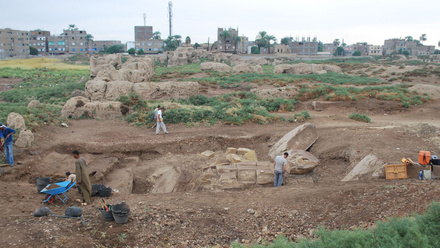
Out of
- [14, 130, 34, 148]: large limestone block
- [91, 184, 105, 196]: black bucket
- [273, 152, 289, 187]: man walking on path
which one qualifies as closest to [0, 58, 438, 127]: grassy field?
[14, 130, 34, 148]: large limestone block

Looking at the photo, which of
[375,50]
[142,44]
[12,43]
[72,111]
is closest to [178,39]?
[142,44]

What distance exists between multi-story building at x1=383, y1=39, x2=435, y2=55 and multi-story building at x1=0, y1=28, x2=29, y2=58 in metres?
105

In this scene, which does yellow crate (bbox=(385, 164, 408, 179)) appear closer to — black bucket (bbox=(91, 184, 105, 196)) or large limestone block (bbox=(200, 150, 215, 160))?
large limestone block (bbox=(200, 150, 215, 160))

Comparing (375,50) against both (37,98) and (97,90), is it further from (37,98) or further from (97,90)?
(97,90)

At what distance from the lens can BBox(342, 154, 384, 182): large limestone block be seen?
8.98 meters

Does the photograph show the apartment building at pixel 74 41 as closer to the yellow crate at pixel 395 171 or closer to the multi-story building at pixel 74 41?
the multi-story building at pixel 74 41

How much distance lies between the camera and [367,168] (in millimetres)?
9078

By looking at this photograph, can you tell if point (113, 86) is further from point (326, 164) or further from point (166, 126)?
point (326, 164)

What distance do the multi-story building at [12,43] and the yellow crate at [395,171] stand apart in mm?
96053

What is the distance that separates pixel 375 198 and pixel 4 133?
10272mm

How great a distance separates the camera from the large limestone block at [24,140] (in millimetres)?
11594

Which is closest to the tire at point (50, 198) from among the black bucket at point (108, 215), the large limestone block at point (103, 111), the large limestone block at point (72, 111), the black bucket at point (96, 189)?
the black bucket at point (96, 189)

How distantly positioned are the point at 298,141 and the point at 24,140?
9.37 metres

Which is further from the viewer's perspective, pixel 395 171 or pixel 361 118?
pixel 361 118
